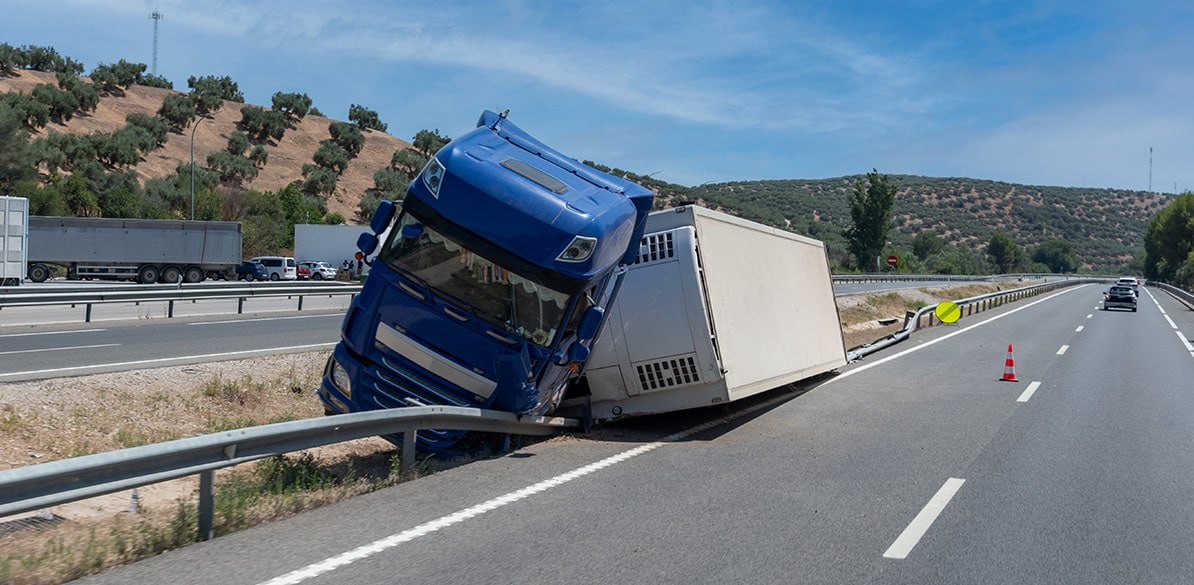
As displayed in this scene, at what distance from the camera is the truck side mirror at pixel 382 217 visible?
9.02 m

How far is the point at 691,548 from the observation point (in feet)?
20.3

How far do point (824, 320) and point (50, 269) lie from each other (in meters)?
45.1

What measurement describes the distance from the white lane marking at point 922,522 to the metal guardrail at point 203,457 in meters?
3.91

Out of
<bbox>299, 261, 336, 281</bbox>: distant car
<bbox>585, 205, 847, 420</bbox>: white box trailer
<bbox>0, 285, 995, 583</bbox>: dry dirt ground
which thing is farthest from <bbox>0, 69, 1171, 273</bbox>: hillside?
<bbox>585, 205, 847, 420</bbox>: white box trailer

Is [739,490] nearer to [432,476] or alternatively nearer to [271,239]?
[432,476]

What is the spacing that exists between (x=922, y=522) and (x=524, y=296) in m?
4.03

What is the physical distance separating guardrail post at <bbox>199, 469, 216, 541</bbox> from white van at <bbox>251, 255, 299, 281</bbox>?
158 ft

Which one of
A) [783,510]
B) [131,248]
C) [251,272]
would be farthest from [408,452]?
→ [251,272]

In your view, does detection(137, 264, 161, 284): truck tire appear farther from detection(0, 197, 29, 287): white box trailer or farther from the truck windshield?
the truck windshield

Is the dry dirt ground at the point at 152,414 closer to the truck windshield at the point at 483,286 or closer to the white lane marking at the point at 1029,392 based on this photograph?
the truck windshield at the point at 483,286

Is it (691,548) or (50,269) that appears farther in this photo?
(50,269)

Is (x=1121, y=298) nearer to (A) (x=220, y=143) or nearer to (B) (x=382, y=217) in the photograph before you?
(B) (x=382, y=217)

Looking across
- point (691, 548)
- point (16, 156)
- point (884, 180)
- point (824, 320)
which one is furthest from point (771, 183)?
point (691, 548)

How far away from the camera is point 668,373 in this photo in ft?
34.9
